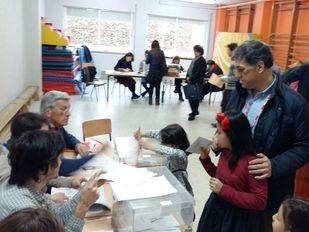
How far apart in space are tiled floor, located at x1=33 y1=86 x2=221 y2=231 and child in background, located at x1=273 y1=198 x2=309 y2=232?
2.44 meters

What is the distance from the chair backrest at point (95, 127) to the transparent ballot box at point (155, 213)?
5.24ft

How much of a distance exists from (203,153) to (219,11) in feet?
33.1

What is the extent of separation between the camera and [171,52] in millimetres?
11180

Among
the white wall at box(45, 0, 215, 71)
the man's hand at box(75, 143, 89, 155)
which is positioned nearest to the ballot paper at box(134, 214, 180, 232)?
the man's hand at box(75, 143, 89, 155)

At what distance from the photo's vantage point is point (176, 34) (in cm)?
1107

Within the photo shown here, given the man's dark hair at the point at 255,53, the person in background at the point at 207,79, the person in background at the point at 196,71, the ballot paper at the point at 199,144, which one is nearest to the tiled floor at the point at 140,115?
the person in background at the point at 196,71

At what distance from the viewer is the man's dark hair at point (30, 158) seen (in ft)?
4.15

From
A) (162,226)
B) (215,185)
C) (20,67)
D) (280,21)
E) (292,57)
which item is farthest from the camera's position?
(280,21)

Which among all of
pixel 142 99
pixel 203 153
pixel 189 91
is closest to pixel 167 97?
pixel 142 99

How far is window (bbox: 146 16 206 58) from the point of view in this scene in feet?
35.7

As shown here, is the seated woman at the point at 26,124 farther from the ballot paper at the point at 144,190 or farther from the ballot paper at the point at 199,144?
the ballot paper at the point at 199,144

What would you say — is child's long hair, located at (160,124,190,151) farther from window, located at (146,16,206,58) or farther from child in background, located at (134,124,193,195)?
window, located at (146,16,206,58)

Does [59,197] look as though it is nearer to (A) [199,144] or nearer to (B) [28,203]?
(B) [28,203]

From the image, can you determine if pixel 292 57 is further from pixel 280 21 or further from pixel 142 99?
pixel 142 99
